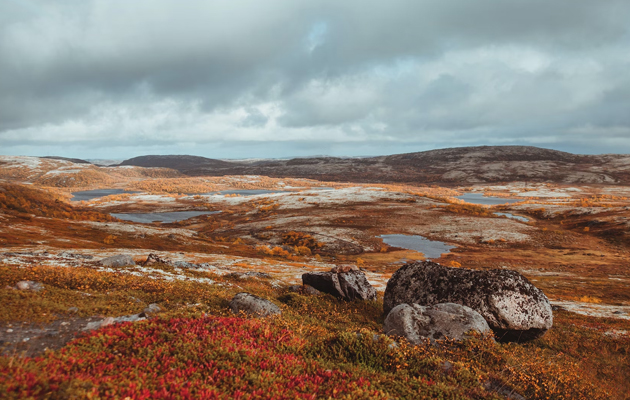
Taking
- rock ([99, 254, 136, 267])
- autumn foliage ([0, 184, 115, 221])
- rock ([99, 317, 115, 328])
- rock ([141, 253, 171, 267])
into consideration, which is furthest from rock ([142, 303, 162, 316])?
autumn foliage ([0, 184, 115, 221])

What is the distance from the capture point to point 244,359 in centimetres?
996

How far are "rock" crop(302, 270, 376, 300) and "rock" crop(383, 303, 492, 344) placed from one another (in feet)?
26.3

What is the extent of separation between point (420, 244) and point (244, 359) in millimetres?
92707

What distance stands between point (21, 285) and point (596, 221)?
145 metres

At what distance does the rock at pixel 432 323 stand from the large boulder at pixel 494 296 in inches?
117

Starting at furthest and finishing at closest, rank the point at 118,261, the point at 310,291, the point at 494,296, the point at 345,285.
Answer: the point at 118,261
the point at 310,291
the point at 345,285
the point at 494,296

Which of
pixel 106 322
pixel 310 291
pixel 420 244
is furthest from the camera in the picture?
pixel 420 244

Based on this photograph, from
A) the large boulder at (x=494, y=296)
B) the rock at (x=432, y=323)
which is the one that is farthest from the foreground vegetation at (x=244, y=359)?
the large boulder at (x=494, y=296)

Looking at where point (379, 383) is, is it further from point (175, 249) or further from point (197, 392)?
point (175, 249)

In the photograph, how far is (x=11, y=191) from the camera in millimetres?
90688

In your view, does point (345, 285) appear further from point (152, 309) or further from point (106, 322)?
point (106, 322)

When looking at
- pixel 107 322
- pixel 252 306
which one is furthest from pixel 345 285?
pixel 107 322

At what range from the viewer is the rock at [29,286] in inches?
555

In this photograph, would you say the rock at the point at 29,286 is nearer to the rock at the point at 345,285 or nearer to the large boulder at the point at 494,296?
the rock at the point at 345,285
